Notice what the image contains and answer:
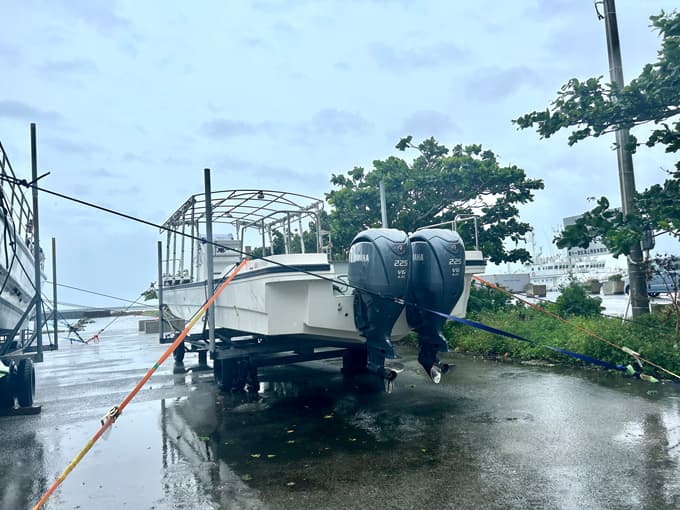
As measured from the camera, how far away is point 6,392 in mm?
7113

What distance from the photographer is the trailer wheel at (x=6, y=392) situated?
707 cm

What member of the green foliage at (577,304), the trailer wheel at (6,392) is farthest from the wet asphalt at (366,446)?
the green foliage at (577,304)

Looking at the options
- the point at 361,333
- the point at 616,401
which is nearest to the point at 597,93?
the point at 616,401

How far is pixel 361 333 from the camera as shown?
20.5ft

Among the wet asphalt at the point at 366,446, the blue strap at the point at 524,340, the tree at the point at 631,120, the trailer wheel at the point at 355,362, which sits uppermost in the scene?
the tree at the point at 631,120

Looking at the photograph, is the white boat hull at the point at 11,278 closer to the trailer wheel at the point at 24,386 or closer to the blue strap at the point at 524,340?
the trailer wheel at the point at 24,386

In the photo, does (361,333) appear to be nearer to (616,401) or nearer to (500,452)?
(500,452)

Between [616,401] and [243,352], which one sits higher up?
[243,352]

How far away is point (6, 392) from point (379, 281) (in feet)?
17.9

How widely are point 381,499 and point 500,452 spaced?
1452 millimetres

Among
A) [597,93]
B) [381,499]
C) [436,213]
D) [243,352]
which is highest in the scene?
[597,93]

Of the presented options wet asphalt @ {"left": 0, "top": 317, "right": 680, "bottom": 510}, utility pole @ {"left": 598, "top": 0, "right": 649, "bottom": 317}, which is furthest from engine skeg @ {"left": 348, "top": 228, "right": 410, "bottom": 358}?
utility pole @ {"left": 598, "top": 0, "right": 649, "bottom": 317}

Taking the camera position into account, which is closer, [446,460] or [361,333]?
[446,460]

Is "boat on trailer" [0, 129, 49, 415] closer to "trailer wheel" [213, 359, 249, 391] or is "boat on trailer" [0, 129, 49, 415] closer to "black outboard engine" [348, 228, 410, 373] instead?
"trailer wheel" [213, 359, 249, 391]
